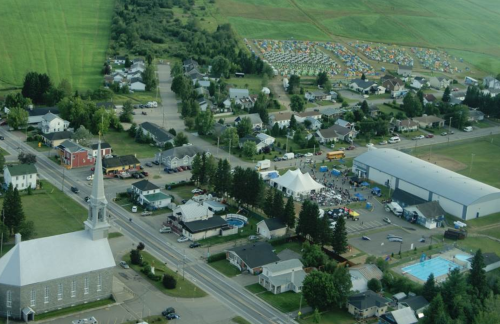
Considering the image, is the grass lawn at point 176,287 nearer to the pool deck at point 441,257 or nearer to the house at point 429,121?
the pool deck at point 441,257

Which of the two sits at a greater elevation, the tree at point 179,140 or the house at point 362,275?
the tree at point 179,140

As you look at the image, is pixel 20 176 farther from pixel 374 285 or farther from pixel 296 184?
pixel 374 285

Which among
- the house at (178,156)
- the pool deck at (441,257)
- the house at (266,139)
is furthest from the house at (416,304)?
the house at (266,139)

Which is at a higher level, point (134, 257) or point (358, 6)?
point (358, 6)

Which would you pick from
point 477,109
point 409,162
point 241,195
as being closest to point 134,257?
point 241,195

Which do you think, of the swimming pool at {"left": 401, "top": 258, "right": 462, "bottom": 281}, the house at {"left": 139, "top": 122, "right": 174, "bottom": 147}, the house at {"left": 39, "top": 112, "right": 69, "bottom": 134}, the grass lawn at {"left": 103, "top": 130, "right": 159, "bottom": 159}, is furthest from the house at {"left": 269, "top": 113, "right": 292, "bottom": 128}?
the swimming pool at {"left": 401, "top": 258, "right": 462, "bottom": 281}

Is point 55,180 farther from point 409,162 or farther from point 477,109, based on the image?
point 477,109

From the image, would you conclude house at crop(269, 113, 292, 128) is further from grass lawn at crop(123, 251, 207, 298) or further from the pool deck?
grass lawn at crop(123, 251, 207, 298)
